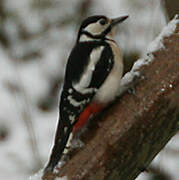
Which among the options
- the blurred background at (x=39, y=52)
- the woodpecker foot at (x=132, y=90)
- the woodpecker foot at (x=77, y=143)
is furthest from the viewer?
the blurred background at (x=39, y=52)

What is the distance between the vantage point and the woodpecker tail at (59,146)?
2199mm

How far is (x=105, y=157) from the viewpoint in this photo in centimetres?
215

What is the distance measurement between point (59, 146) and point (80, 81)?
0.42 meters

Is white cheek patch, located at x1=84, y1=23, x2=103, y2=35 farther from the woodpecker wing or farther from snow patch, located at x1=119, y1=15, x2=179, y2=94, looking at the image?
snow patch, located at x1=119, y1=15, x2=179, y2=94

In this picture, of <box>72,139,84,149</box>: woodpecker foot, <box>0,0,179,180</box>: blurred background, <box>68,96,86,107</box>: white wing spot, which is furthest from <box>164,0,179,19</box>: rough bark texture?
<box>72,139,84,149</box>: woodpecker foot

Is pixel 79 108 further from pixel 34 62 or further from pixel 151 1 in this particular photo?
Answer: pixel 34 62

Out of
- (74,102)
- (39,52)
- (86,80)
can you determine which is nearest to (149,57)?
(86,80)

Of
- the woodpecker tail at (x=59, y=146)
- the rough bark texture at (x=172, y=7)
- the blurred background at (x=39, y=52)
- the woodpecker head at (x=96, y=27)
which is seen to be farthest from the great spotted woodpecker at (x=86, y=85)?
the blurred background at (x=39, y=52)

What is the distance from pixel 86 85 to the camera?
2.57 metres

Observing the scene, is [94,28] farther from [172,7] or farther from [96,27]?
[172,7]

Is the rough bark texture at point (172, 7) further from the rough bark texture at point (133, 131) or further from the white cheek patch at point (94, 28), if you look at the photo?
the rough bark texture at point (133, 131)

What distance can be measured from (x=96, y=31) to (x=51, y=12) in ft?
7.67

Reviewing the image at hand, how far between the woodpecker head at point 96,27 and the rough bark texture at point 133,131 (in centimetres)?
58

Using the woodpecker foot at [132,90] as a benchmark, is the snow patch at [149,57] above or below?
above
